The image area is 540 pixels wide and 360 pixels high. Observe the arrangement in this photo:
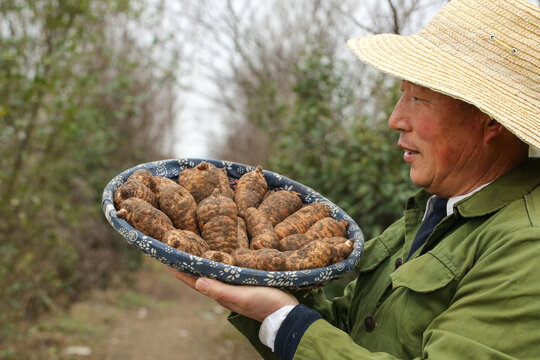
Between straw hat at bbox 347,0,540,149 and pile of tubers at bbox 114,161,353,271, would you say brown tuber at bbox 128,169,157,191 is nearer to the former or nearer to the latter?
pile of tubers at bbox 114,161,353,271

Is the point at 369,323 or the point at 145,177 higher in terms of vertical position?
the point at 145,177

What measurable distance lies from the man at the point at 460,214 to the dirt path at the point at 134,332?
4.05 metres

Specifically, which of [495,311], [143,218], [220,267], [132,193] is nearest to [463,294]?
[495,311]

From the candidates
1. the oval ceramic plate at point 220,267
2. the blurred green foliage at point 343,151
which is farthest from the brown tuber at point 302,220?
the blurred green foliage at point 343,151

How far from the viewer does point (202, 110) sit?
40.9 ft

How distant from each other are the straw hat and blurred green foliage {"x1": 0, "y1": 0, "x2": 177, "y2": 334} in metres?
4.05

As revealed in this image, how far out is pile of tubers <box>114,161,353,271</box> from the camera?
5.60 ft

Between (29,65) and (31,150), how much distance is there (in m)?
0.92

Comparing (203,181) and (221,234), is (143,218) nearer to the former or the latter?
(221,234)

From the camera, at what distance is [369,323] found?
176cm

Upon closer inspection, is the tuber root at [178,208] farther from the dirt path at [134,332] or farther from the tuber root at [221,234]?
the dirt path at [134,332]

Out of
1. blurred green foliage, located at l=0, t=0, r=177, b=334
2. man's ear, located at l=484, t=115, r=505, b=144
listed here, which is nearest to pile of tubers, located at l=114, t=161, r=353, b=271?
man's ear, located at l=484, t=115, r=505, b=144

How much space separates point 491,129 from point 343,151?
2982 mm

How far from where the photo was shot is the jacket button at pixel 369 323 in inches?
68.8
